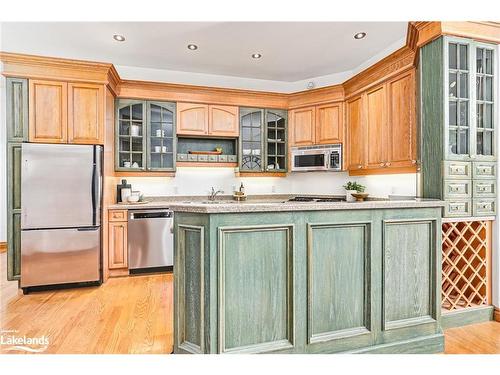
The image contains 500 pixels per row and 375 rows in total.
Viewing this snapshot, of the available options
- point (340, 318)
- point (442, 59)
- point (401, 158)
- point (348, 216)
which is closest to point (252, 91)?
point (401, 158)

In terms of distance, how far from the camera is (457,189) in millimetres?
2520

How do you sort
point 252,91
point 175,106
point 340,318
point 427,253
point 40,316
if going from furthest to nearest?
1. point 252,91
2. point 175,106
3. point 40,316
4. point 427,253
5. point 340,318

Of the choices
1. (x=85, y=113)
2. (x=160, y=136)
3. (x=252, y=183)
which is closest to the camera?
(x=85, y=113)

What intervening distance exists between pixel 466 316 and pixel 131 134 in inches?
168

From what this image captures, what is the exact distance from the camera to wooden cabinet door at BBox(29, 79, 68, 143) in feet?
11.6

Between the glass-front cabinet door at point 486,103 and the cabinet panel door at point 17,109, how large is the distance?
177 inches

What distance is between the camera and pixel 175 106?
4.59m

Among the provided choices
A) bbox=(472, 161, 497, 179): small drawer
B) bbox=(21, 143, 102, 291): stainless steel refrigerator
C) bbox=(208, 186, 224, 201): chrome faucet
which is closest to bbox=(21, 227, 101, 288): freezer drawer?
bbox=(21, 143, 102, 291): stainless steel refrigerator

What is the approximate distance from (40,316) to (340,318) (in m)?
2.60

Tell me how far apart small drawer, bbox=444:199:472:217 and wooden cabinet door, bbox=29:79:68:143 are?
3.92 meters

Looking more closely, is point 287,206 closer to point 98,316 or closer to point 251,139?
point 98,316

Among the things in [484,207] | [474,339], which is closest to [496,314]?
[474,339]

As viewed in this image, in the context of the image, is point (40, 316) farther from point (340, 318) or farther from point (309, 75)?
point (309, 75)

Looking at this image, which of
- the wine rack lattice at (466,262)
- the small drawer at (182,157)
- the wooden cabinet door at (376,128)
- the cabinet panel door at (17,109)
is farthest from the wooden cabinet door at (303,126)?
the cabinet panel door at (17,109)
